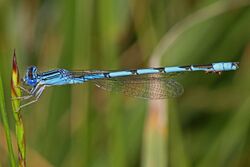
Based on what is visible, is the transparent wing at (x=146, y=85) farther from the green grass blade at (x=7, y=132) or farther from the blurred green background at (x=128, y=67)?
the green grass blade at (x=7, y=132)

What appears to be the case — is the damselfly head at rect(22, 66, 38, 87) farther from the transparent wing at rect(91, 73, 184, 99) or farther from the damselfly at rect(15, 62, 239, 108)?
the transparent wing at rect(91, 73, 184, 99)

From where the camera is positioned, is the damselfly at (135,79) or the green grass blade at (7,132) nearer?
the green grass blade at (7,132)

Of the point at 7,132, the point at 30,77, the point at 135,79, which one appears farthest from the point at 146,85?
the point at 7,132

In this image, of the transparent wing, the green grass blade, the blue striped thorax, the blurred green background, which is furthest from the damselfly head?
the green grass blade

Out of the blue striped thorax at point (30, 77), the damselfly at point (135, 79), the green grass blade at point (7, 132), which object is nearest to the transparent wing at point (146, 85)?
the damselfly at point (135, 79)

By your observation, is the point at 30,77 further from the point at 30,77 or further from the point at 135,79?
the point at 135,79

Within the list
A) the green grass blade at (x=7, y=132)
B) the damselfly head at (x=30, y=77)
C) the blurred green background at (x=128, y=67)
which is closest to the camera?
the green grass blade at (x=7, y=132)

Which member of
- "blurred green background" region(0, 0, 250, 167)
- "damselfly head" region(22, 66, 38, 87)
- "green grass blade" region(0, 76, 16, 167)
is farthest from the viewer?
"blurred green background" region(0, 0, 250, 167)
